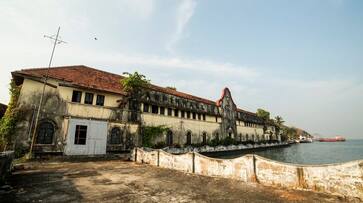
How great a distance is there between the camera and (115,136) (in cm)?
1739

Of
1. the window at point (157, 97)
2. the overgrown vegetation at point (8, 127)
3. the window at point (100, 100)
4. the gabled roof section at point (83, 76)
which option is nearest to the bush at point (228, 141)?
the window at point (157, 97)

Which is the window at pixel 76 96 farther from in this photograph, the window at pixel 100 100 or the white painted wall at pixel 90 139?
the white painted wall at pixel 90 139

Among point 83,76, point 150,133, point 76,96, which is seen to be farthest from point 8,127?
point 150,133

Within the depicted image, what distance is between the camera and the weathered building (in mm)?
13914

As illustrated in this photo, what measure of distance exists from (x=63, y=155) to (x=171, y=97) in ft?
44.2

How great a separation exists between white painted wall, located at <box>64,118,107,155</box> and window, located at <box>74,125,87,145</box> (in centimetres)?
24

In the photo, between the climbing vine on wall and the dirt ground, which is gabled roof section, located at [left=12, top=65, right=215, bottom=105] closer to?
the climbing vine on wall

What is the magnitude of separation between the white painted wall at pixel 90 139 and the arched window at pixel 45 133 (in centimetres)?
123

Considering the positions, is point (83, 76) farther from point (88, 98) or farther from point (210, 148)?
point (210, 148)

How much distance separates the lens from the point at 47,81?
1467 cm

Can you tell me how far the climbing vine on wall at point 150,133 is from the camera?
19641mm

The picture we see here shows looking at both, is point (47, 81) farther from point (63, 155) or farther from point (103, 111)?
point (63, 155)

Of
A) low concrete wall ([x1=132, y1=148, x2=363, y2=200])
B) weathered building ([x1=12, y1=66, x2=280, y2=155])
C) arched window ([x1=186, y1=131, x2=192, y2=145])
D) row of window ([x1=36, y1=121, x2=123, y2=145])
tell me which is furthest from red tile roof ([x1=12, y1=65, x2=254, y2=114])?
low concrete wall ([x1=132, y1=148, x2=363, y2=200])

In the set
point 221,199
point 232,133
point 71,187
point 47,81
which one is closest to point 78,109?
point 47,81
